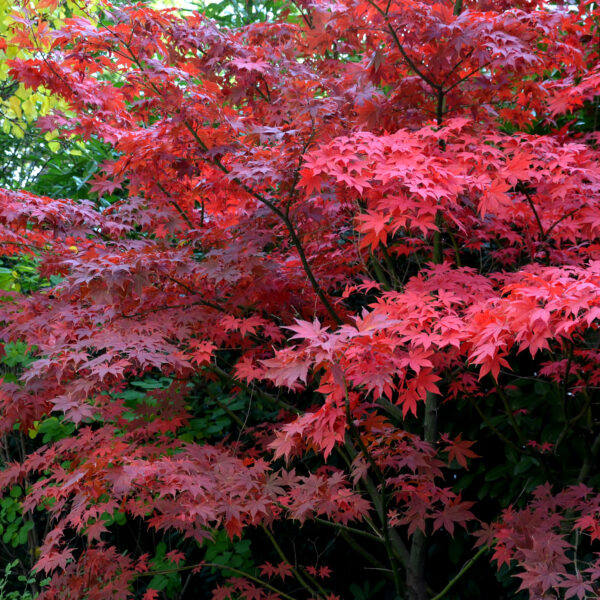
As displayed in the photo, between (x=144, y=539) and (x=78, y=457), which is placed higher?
(x=78, y=457)

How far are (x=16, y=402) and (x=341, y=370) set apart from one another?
1.96m

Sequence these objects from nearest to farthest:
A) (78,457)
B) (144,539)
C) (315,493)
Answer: (315,493) → (78,457) → (144,539)

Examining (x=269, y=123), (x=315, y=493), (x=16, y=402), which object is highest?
(x=269, y=123)

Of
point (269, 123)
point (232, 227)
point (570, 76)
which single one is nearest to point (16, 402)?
point (232, 227)

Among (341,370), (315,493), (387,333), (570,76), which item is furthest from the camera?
(570,76)

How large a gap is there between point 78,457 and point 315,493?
120cm

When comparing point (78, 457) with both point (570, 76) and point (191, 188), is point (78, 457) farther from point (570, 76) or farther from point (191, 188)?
point (570, 76)

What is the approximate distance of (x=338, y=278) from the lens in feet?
10.8

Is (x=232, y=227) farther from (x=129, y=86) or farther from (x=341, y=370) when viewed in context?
(x=341, y=370)

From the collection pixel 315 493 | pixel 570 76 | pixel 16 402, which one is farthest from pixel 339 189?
pixel 16 402

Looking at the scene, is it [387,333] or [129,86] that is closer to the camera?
[387,333]

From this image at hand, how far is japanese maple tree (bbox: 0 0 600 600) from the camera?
7.29 feet

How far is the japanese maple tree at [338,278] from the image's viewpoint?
222 cm

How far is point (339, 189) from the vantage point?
2785 millimetres
